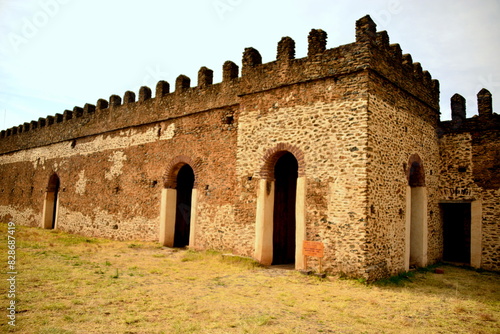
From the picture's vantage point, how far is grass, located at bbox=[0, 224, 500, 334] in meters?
5.51

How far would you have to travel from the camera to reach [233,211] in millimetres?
11781

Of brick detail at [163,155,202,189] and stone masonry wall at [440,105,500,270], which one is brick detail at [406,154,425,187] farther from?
brick detail at [163,155,202,189]

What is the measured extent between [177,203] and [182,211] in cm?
44

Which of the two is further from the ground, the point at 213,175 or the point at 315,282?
the point at 213,175

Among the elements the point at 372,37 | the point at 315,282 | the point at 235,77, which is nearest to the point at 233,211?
the point at 315,282

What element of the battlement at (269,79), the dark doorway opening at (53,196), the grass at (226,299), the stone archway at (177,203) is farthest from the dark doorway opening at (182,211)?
the dark doorway opening at (53,196)

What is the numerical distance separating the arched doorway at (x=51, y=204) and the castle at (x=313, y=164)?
5.46 meters

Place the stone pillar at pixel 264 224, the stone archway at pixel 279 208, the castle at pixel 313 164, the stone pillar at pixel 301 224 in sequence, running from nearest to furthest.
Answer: the castle at pixel 313 164
the stone pillar at pixel 301 224
the stone archway at pixel 279 208
the stone pillar at pixel 264 224

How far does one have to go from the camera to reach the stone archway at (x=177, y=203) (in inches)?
553

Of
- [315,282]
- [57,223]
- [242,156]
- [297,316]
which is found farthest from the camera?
[57,223]

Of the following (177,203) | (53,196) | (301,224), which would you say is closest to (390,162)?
(301,224)

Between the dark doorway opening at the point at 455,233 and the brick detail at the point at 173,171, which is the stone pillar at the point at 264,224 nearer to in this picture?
the brick detail at the point at 173,171

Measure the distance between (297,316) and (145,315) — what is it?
2.56 m

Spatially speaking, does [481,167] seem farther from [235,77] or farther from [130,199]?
[130,199]
